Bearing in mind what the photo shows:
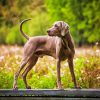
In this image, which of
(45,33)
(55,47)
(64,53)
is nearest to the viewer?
(64,53)

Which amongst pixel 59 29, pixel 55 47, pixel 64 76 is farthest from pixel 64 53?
pixel 64 76

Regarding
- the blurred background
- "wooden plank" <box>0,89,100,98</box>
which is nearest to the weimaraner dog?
"wooden plank" <box>0,89,100,98</box>

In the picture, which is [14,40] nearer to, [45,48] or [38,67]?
[38,67]

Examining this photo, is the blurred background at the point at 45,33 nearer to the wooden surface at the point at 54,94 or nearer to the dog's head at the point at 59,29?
the wooden surface at the point at 54,94

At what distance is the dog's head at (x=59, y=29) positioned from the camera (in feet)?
27.9

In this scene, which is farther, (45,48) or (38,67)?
(38,67)

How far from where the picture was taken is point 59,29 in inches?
337

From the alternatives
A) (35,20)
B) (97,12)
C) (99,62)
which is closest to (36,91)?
(99,62)

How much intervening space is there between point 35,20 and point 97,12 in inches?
190

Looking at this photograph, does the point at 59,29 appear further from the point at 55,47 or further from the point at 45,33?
the point at 45,33

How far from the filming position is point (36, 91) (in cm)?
891

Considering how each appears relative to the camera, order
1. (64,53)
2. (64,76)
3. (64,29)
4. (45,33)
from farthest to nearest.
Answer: (45,33)
(64,76)
(64,53)
(64,29)

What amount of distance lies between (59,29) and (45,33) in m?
6.15

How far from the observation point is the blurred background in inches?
414
